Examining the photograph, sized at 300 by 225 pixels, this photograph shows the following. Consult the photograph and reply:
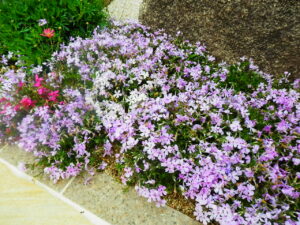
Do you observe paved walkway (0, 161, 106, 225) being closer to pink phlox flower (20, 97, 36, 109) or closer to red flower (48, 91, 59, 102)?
pink phlox flower (20, 97, 36, 109)

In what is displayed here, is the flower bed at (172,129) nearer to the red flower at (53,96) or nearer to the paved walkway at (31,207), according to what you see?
the red flower at (53,96)

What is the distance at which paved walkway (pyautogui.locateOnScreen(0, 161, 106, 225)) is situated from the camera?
2.34 meters

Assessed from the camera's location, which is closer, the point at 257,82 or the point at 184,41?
the point at 257,82

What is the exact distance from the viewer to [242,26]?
3.58m

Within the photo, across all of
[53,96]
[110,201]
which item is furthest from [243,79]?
[53,96]

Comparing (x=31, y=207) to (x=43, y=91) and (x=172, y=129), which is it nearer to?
(x=43, y=91)

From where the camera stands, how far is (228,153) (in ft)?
8.07

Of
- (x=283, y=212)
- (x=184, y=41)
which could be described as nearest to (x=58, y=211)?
(x=283, y=212)

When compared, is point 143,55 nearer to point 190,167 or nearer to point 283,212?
point 190,167

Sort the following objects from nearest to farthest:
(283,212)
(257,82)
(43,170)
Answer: (283,212) → (43,170) → (257,82)

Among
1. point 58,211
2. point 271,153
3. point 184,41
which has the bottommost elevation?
point 58,211

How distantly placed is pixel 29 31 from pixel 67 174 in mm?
2288

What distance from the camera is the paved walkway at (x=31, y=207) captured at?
2336 millimetres

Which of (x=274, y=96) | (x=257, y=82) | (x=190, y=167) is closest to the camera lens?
(x=190, y=167)
